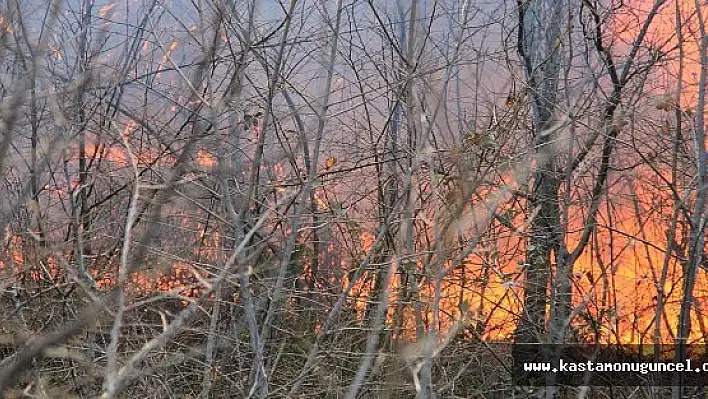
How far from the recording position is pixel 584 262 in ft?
16.3

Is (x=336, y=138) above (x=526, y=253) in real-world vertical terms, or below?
above

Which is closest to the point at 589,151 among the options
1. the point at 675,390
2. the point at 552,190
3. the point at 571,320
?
the point at 552,190

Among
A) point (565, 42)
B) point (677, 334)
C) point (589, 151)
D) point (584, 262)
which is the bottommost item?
point (677, 334)

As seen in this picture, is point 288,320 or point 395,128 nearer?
point 288,320

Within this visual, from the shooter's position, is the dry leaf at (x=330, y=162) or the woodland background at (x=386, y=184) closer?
the woodland background at (x=386, y=184)

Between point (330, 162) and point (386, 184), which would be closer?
point (330, 162)

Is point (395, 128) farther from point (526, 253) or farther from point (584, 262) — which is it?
point (584, 262)

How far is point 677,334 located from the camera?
4562 mm

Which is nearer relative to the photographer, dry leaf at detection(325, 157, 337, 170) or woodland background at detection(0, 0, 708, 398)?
woodland background at detection(0, 0, 708, 398)

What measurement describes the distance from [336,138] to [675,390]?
2715mm

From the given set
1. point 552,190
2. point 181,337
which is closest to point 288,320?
point 181,337

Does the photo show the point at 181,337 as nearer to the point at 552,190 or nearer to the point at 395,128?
the point at 395,128

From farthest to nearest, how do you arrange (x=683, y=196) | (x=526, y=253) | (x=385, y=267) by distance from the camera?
(x=526, y=253), (x=683, y=196), (x=385, y=267)

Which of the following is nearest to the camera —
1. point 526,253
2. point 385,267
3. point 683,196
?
point 385,267
